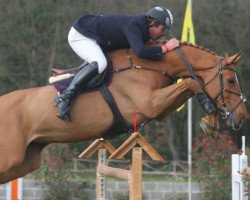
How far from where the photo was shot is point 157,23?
6.67 meters

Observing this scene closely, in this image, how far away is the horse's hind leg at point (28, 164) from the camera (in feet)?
23.9

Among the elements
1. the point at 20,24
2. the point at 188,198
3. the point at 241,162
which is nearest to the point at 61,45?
the point at 20,24

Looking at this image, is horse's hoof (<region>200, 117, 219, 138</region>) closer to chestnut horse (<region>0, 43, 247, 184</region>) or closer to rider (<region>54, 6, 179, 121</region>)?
chestnut horse (<region>0, 43, 247, 184</region>)

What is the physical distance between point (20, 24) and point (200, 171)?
36.7 ft

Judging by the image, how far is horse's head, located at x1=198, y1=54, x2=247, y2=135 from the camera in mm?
6719

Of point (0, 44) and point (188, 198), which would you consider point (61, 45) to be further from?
point (188, 198)

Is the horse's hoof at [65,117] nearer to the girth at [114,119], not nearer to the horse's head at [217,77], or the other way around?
the girth at [114,119]

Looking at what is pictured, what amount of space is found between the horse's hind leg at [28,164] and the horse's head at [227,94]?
186 centimetres

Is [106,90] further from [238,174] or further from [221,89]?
[238,174]

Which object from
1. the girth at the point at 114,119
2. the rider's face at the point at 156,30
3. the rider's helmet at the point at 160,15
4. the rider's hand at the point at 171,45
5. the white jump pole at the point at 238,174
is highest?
the rider's helmet at the point at 160,15

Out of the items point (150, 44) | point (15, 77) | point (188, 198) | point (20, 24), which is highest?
point (20, 24)

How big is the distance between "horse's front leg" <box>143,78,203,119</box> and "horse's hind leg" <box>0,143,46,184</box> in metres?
1.35

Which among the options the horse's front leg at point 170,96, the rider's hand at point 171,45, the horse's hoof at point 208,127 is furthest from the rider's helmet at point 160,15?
the horse's hoof at point 208,127

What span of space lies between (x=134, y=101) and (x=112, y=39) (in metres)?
0.64
